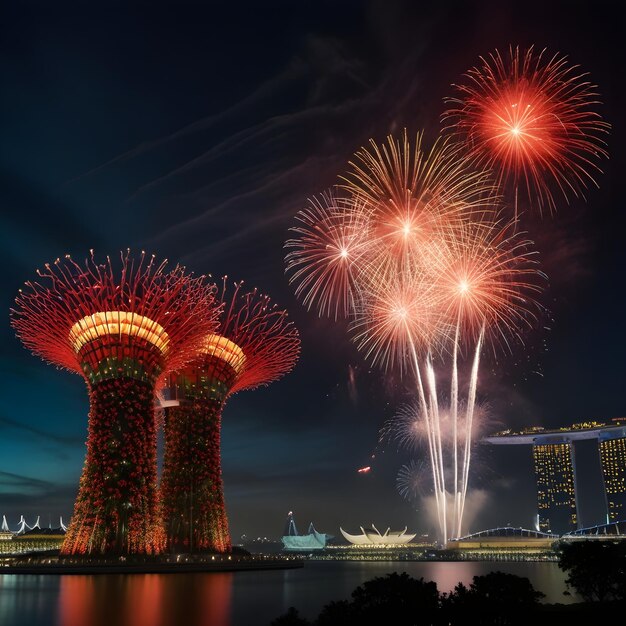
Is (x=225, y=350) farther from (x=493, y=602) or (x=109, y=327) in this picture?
(x=493, y=602)

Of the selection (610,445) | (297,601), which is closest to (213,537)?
(297,601)

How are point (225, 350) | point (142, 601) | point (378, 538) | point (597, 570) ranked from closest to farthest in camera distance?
1. point (597, 570)
2. point (142, 601)
3. point (225, 350)
4. point (378, 538)

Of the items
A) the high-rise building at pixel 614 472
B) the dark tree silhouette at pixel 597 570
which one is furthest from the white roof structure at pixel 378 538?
the dark tree silhouette at pixel 597 570

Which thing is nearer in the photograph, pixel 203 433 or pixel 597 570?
pixel 597 570

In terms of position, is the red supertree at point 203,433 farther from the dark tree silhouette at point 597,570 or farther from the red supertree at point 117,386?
the dark tree silhouette at point 597,570

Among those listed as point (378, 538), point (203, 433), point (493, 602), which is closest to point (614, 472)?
point (378, 538)
